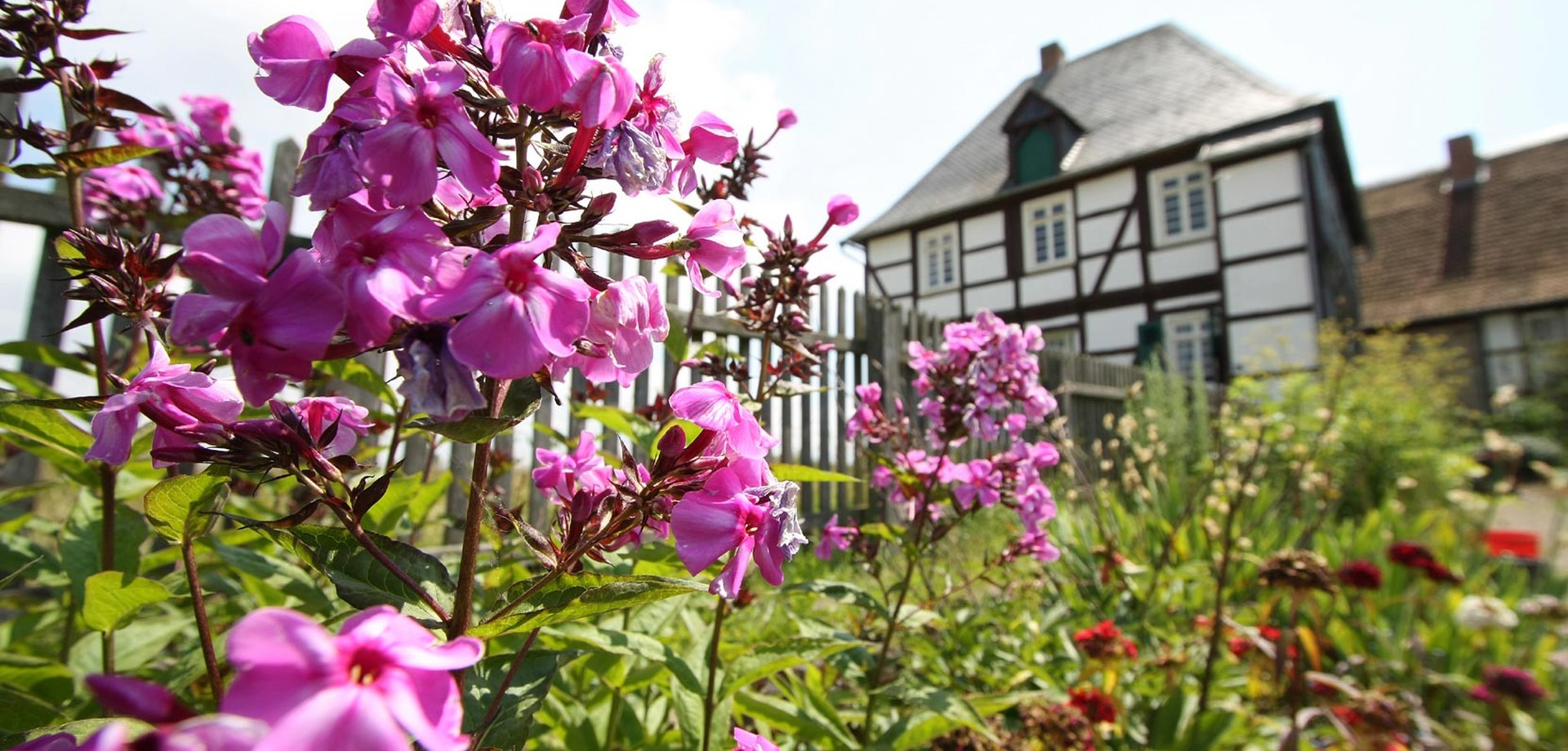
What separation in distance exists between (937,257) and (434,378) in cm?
1556

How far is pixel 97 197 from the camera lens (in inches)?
68.4

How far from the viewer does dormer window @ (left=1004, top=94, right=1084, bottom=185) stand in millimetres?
14352

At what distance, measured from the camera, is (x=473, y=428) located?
0.50m

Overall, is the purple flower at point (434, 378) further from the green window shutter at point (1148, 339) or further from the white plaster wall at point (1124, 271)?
the white plaster wall at point (1124, 271)

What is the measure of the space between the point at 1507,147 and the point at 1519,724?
30548 millimetres

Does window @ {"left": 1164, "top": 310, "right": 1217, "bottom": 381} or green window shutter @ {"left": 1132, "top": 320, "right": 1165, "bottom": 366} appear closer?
green window shutter @ {"left": 1132, "top": 320, "right": 1165, "bottom": 366}

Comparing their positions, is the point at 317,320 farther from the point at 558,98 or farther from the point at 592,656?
the point at 592,656

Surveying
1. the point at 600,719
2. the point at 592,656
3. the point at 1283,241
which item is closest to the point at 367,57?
the point at 592,656

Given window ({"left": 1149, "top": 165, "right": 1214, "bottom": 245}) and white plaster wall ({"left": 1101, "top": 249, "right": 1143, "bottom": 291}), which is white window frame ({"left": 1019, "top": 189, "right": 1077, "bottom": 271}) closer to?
white plaster wall ({"left": 1101, "top": 249, "right": 1143, "bottom": 291})

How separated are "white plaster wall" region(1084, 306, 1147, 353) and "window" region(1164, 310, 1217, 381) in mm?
470

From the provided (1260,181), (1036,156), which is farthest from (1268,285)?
(1036,156)

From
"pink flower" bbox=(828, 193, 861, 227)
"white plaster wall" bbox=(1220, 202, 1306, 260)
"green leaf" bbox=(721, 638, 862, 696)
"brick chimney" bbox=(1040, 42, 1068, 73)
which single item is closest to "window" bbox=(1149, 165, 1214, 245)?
"white plaster wall" bbox=(1220, 202, 1306, 260)

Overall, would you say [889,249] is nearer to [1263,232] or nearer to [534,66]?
[1263,232]

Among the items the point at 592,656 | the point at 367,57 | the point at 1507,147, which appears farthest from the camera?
the point at 1507,147
